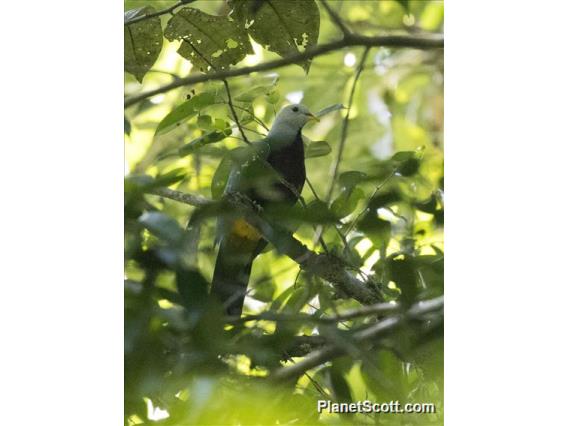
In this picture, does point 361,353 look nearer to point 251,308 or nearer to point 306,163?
point 251,308

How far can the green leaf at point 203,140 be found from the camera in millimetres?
2051

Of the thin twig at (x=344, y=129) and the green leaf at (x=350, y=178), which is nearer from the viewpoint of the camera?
the green leaf at (x=350, y=178)

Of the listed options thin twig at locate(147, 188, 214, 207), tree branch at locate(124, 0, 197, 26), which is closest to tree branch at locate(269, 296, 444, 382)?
thin twig at locate(147, 188, 214, 207)

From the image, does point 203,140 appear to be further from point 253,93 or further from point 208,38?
point 208,38

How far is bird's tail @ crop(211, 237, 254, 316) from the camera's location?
1837 millimetres

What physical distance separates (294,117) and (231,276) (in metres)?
0.53

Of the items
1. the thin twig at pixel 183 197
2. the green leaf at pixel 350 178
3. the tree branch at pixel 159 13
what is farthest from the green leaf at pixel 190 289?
the tree branch at pixel 159 13

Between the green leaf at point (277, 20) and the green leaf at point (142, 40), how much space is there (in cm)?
20

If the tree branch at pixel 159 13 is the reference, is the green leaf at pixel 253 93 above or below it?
below

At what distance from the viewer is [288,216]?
67.1 inches

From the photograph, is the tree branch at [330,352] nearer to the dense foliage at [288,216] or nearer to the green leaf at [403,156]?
the dense foliage at [288,216]

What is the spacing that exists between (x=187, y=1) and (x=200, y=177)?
45 cm

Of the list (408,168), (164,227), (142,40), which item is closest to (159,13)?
(142,40)

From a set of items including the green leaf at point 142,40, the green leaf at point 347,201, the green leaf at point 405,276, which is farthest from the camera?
the green leaf at point 142,40
